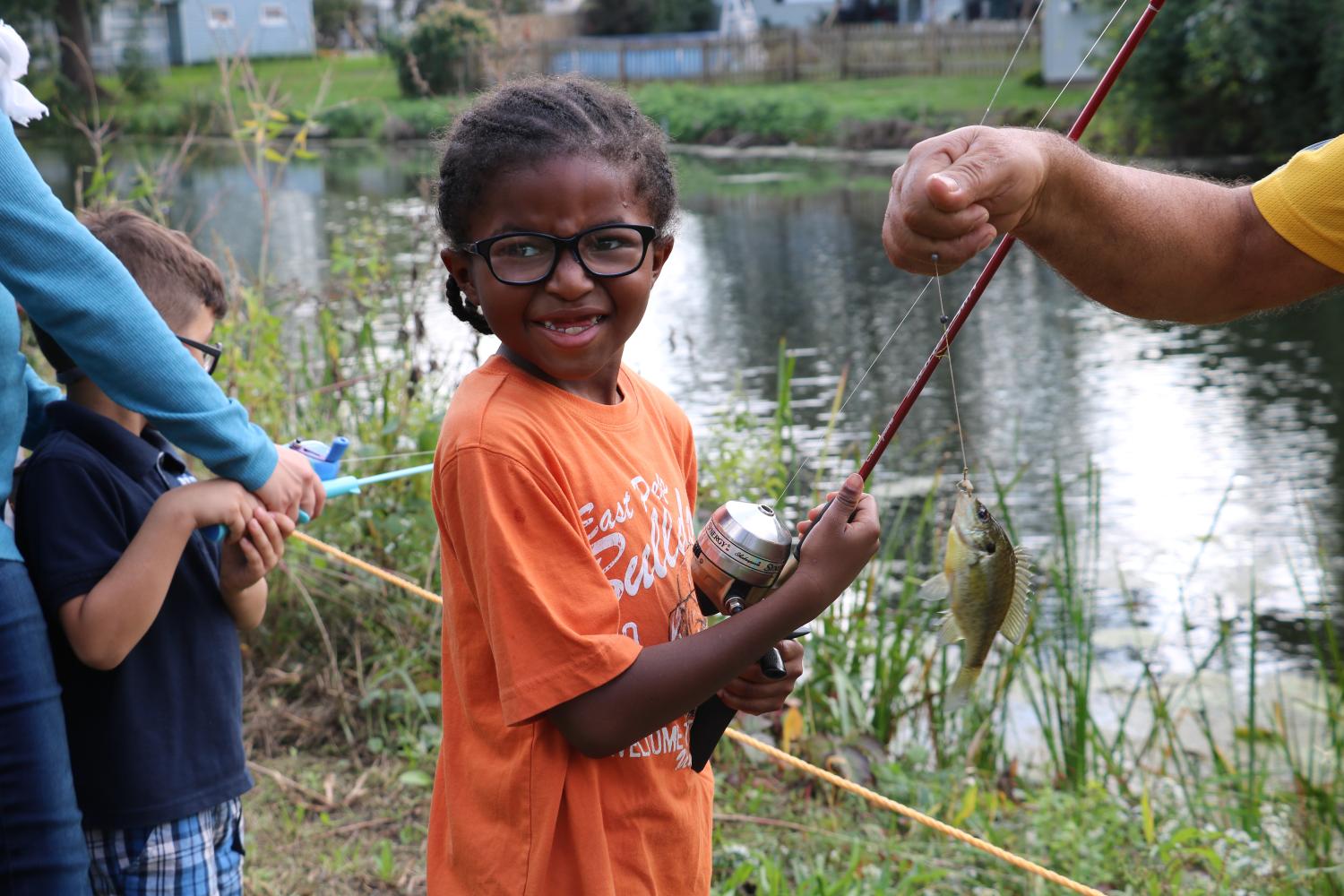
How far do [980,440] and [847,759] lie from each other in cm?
427

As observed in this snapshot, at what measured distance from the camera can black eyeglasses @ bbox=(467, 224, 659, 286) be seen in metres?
1.77

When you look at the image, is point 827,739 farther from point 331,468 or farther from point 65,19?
point 65,19

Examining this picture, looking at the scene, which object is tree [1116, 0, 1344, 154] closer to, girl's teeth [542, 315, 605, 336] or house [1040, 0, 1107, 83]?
house [1040, 0, 1107, 83]

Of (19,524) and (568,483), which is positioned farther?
(19,524)

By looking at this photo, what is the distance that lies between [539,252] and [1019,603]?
0.85 metres

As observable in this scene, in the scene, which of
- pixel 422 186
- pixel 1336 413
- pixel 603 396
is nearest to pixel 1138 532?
pixel 1336 413

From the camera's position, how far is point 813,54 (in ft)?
105

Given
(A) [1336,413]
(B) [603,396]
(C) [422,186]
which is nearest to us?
(B) [603,396]

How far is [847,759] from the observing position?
3.78 m

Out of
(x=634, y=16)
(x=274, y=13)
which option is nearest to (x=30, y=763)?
(x=274, y=13)

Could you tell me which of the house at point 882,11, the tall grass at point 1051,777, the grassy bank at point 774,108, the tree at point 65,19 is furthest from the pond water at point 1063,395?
the house at point 882,11

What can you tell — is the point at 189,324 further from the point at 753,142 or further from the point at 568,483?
the point at 753,142

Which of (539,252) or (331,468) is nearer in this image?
(539,252)

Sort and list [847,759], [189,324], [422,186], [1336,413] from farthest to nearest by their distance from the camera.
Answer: [1336,413], [422,186], [847,759], [189,324]
